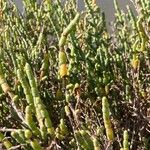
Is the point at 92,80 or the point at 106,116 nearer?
the point at 106,116

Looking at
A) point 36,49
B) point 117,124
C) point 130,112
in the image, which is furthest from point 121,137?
point 36,49

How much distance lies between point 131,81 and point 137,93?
70 millimetres

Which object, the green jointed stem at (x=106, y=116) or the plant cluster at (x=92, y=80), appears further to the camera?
the plant cluster at (x=92, y=80)

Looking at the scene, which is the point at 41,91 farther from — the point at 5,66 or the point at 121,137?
the point at 121,137

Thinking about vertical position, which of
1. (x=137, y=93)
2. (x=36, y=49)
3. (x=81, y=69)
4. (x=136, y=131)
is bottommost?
(x=136, y=131)

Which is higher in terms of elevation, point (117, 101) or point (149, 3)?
point (149, 3)

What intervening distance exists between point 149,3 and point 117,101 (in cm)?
33

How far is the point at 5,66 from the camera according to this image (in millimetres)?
1451

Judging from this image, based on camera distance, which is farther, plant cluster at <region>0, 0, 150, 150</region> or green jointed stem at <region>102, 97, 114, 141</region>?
plant cluster at <region>0, 0, 150, 150</region>

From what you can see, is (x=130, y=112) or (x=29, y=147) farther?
(x=130, y=112)

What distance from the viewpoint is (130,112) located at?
135 centimetres

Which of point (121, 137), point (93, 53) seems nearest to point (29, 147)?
point (121, 137)

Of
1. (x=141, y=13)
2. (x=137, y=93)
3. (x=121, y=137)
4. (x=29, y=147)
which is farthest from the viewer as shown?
(x=141, y=13)

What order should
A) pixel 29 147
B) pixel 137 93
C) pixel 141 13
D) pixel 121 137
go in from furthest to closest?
pixel 141 13 < pixel 137 93 < pixel 121 137 < pixel 29 147
